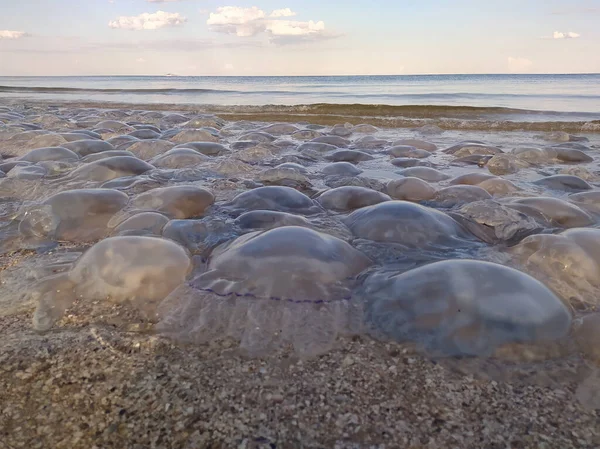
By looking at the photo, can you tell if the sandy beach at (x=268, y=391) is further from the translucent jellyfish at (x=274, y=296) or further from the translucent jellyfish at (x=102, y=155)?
the translucent jellyfish at (x=102, y=155)

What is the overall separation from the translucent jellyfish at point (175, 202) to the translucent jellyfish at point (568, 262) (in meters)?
2.07

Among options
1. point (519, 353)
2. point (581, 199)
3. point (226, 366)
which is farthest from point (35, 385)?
point (581, 199)

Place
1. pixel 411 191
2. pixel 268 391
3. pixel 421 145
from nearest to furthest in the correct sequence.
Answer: pixel 268 391
pixel 411 191
pixel 421 145

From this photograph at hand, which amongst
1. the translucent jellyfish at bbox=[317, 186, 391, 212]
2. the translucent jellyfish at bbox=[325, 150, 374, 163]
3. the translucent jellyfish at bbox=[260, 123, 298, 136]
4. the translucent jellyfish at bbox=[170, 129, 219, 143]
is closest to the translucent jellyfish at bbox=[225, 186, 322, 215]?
the translucent jellyfish at bbox=[317, 186, 391, 212]

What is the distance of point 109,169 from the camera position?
12.7 feet

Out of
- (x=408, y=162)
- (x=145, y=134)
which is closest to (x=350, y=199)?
(x=408, y=162)

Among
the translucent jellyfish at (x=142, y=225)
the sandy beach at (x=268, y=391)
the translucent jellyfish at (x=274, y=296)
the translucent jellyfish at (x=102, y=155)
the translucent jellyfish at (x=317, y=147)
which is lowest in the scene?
the sandy beach at (x=268, y=391)

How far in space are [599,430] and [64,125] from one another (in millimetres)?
8793

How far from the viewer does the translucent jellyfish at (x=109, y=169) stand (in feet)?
12.4

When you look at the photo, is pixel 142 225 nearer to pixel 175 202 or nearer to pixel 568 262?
pixel 175 202

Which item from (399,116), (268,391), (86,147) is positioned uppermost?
(399,116)

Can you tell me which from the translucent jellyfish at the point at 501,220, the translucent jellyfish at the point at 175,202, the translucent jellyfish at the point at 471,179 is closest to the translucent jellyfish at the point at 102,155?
the translucent jellyfish at the point at 175,202

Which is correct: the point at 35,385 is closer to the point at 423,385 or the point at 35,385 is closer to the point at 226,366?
the point at 226,366

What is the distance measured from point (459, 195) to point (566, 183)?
121 cm
